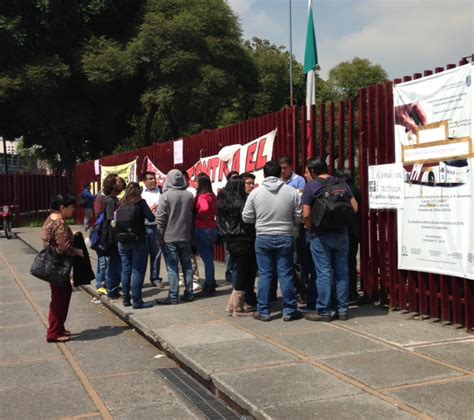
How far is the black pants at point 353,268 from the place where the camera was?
733 centimetres

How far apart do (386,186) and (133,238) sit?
3268 millimetres

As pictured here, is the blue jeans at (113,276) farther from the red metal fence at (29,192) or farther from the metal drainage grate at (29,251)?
the red metal fence at (29,192)

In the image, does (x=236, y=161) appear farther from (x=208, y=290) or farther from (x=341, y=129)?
(x=341, y=129)

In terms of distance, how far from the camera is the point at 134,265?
7.65 metres

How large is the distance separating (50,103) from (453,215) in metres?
27.9

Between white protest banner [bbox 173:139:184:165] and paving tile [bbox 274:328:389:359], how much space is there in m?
8.65

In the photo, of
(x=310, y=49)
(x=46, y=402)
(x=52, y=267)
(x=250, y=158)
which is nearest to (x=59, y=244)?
(x=52, y=267)

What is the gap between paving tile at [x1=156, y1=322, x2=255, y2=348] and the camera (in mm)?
6043

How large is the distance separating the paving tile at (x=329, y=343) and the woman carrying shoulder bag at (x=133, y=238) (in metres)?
2.45

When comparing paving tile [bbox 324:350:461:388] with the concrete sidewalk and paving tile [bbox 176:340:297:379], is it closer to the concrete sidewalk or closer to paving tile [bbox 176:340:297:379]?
the concrete sidewalk

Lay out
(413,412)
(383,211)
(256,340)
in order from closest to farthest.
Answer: (413,412), (256,340), (383,211)

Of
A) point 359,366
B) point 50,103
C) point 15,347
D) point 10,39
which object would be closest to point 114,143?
point 50,103

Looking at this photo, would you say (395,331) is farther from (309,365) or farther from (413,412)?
(413,412)

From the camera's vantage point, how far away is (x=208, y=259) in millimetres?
8633
